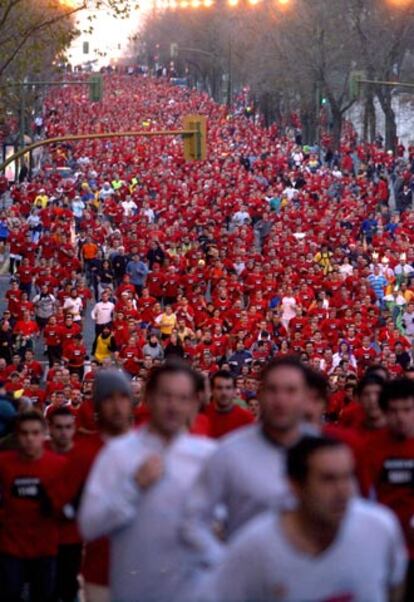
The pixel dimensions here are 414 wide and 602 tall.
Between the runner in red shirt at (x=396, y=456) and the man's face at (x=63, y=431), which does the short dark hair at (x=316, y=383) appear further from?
the man's face at (x=63, y=431)

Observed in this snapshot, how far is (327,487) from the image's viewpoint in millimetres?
5578

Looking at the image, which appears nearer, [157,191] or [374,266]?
[374,266]

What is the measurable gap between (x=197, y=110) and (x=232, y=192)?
59.8 m

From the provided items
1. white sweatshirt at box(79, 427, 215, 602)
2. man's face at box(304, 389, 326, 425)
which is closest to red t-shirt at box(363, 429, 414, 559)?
man's face at box(304, 389, 326, 425)

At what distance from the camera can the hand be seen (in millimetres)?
6441

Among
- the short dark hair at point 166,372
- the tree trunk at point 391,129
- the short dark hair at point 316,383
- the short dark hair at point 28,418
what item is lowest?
the short dark hair at point 28,418

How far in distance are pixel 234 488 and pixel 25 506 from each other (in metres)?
3.33

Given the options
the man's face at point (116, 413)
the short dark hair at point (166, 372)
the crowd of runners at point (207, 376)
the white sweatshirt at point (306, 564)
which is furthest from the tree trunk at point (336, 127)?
the white sweatshirt at point (306, 564)

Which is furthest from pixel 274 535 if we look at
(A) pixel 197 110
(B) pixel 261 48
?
(A) pixel 197 110

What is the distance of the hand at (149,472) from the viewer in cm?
644

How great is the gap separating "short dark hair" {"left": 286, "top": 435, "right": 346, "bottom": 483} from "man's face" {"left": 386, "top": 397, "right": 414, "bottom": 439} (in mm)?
2352

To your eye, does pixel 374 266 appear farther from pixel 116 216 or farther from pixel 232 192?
pixel 232 192

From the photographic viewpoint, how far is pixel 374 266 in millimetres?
32312

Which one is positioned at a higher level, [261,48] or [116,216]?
[261,48]
